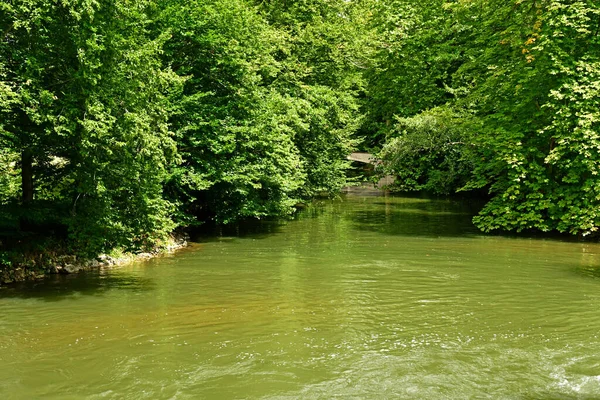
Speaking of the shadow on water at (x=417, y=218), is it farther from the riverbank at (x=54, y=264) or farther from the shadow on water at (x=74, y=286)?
the shadow on water at (x=74, y=286)

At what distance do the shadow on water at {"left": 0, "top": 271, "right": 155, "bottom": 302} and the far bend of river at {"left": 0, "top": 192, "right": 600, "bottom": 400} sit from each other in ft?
0.13

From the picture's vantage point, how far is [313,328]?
28.9ft

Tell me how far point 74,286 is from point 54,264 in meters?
1.65

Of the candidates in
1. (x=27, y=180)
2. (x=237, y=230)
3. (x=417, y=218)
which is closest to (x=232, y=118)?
(x=237, y=230)

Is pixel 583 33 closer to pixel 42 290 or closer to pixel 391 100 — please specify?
pixel 42 290

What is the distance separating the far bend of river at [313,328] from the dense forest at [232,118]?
7.19ft

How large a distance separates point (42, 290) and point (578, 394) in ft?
31.1

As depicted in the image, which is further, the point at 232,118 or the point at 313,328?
the point at 232,118

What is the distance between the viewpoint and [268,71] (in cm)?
2123

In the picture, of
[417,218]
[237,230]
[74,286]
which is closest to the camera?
[74,286]

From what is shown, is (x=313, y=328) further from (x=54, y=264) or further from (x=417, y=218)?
(x=417, y=218)

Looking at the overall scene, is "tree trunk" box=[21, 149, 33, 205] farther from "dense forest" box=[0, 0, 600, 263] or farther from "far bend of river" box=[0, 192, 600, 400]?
"far bend of river" box=[0, 192, 600, 400]

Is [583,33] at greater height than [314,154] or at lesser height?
greater

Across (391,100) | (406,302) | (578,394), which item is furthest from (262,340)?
(391,100)
